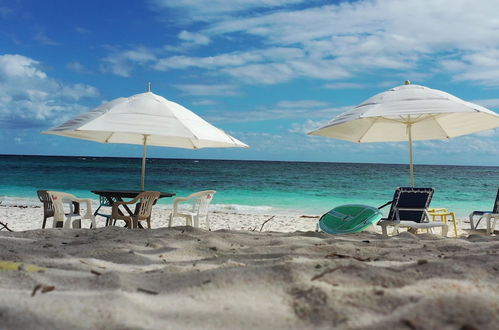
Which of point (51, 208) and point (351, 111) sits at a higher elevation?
point (351, 111)

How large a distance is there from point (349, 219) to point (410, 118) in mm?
2459

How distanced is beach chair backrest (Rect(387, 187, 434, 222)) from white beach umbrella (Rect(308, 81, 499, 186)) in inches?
29.1

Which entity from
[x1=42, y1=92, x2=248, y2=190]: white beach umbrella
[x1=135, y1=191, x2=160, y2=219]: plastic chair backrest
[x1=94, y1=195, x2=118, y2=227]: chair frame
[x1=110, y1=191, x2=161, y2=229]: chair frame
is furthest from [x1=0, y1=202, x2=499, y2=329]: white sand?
[x1=94, y1=195, x2=118, y2=227]: chair frame

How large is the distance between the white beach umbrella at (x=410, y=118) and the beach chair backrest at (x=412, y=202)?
29.1 inches

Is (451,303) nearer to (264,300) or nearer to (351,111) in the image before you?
(264,300)

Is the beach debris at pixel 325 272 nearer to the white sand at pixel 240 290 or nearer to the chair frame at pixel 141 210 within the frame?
the white sand at pixel 240 290

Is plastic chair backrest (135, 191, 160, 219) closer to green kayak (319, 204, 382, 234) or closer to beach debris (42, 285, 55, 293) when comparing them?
green kayak (319, 204, 382, 234)

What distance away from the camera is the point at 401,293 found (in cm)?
191

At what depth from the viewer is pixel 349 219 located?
5.44 m

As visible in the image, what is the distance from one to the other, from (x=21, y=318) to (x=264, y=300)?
36.7 inches

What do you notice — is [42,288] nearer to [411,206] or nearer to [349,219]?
[349,219]

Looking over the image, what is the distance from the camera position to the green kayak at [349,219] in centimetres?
522

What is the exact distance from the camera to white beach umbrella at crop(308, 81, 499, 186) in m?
5.48

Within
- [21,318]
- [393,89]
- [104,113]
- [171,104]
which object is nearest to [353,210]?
[393,89]
